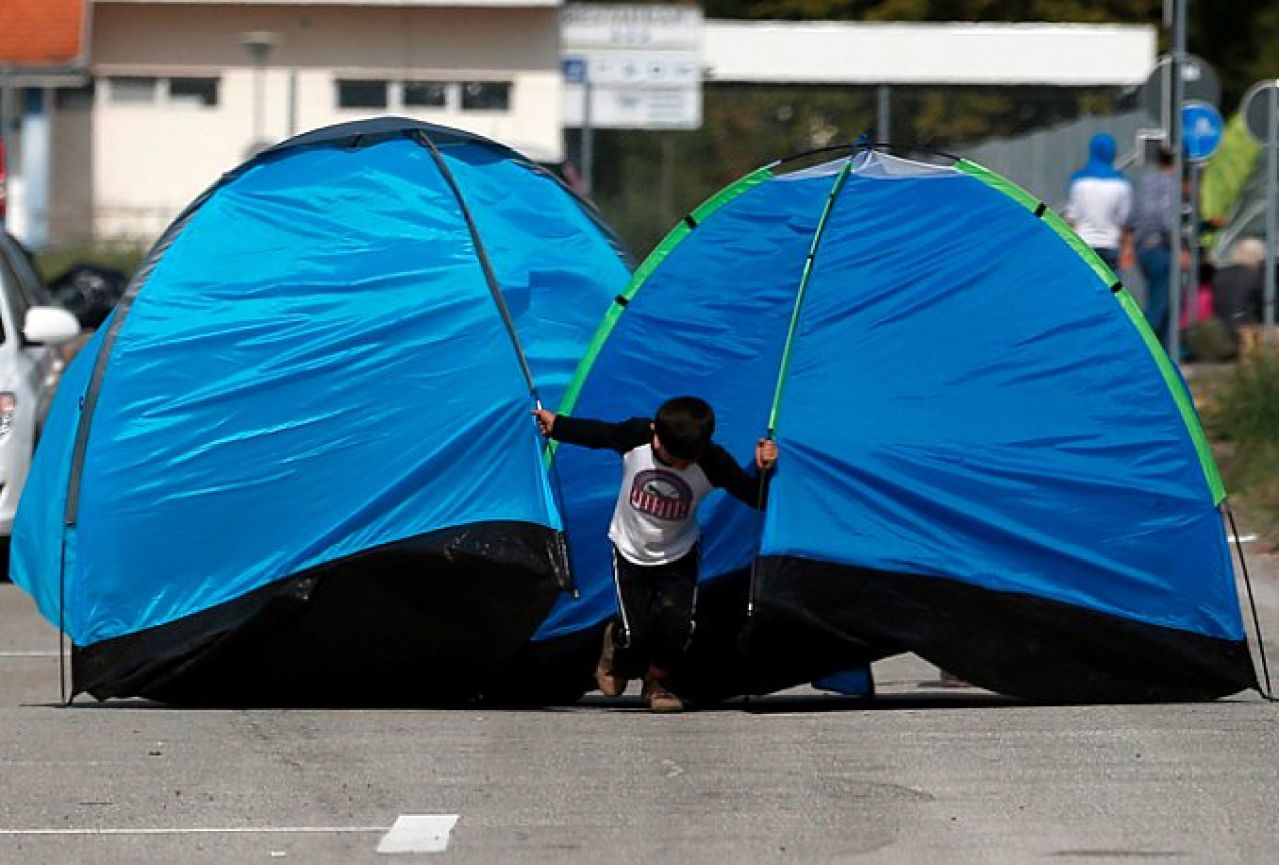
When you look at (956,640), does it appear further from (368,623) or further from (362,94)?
(362,94)

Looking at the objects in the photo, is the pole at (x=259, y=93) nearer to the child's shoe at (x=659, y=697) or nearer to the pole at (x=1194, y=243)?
the pole at (x=1194, y=243)

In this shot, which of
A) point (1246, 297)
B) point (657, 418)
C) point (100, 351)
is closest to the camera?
point (657, 418)

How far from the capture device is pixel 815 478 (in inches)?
398

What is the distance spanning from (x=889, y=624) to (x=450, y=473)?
1.66 m

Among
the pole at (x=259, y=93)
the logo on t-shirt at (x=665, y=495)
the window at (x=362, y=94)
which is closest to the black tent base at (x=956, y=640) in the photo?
the logo on t-shirt at (x=665, y=495)

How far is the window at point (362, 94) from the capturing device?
41031 mm

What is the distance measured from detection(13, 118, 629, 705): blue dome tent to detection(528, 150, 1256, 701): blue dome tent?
13.1 inches

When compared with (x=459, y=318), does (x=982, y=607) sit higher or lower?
lower

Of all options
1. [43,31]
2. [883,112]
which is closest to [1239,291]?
[883,112]

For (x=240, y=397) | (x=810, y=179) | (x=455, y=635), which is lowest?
(x=455, y=635)

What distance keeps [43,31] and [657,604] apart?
103 feet

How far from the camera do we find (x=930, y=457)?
401 inches

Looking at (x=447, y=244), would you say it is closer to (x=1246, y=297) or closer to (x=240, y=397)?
(x=240, y=397)

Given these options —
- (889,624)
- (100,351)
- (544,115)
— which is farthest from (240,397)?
(544,115)
